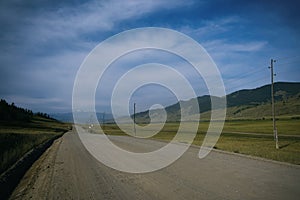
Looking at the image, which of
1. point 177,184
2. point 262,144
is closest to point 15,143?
point 177,184

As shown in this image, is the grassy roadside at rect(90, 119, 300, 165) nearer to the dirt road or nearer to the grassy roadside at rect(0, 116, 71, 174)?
the dirt road

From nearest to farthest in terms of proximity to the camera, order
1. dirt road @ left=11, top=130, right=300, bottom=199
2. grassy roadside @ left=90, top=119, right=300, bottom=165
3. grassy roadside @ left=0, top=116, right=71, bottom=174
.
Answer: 1. dirt road @ left=11, top=130, right=300, bottom=199
2. grassy roadside @ left=0, top=116, right=71, bottom=174
3. grassy roadside @ left=90, top=119, right=300, bottom=165

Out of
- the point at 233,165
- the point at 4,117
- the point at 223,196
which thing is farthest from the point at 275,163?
the point at 4,117

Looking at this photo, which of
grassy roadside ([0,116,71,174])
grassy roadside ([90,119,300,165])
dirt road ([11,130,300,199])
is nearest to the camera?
dirt road ([11,130,300,199])

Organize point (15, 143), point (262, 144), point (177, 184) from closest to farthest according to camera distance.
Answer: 1. point (177, 184)
2. point (15, 143)
3. point (262, 144)

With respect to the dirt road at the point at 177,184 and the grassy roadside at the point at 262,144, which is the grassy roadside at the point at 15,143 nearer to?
the dirt road at the point at 177,184

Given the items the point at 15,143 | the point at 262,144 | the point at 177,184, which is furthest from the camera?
the point at 262,144

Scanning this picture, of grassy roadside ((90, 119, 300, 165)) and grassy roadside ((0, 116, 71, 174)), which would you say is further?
grassy roadside ((90, 119, 300, 165))

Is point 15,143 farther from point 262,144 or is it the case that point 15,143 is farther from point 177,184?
point 262,144

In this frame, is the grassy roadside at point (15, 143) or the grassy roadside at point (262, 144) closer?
the grassy roadside at point (15, 143)

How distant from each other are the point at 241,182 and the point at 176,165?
4560mm

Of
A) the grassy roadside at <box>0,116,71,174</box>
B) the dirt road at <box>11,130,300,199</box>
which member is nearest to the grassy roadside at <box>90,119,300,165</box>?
the dirt road at <box>11,130,300,199</box>

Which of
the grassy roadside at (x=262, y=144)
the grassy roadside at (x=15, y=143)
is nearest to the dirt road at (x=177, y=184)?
the grassy roadside at (x=262, y=144)

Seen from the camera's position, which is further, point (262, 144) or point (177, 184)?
point (262, 144)
